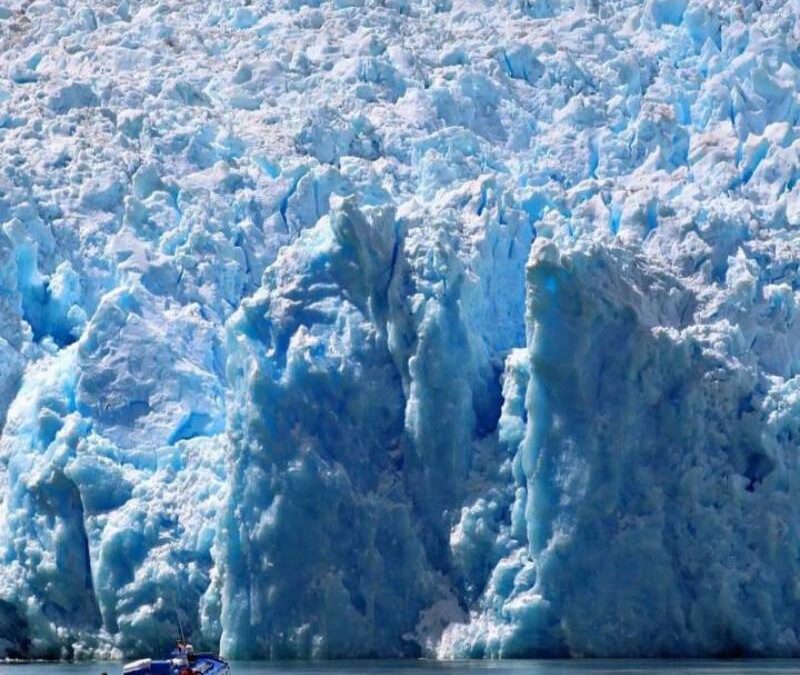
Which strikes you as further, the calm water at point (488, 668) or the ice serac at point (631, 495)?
the ice serac at point (631, 495)

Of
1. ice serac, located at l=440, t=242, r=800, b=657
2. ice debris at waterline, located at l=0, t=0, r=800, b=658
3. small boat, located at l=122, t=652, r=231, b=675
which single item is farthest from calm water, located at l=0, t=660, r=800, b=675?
small boat, located at l=122, t=652, r=231, b=675

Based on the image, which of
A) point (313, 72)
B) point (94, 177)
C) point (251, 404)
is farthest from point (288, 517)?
point (313, 72)

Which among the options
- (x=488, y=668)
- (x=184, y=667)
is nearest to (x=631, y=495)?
(x=488, y=668)

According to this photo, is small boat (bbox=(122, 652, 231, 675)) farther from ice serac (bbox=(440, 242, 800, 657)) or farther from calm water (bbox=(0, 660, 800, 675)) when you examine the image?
ice serac (bbox=(440, 242, 800, 657))

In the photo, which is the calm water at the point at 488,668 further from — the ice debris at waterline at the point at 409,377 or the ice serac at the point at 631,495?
the ice serac at the point at 631,495

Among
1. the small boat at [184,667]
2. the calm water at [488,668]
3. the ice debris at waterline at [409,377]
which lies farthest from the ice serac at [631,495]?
the small boat at [184,667]

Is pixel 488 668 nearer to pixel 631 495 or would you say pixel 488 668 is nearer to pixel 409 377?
pixel 631 495

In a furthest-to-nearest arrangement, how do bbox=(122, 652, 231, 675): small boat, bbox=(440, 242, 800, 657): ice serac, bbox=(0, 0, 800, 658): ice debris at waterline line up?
bbox=(0, 0, 800, 658): ice debris at waterline → bbox=(440, 242, 800, 657): ice serac → bbox=(122, 652, 231, 675): small boat
